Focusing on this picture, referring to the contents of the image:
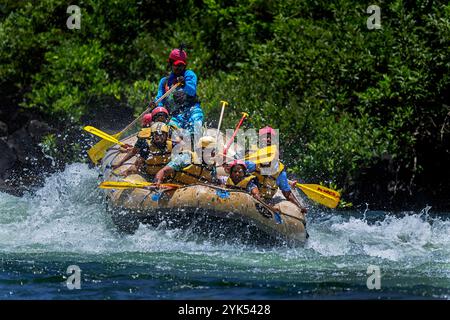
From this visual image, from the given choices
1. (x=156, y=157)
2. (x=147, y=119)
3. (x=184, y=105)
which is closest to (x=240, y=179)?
(x=156, y=157)

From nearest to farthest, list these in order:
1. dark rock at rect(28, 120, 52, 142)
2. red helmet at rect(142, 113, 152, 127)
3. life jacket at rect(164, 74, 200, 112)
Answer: red helmet at rect(142, 113, 152, 127) < life jacket at rect(164, 74, 200, 112) < dark rock at rect(28, 120, 52, 142)

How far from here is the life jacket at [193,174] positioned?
1349cm

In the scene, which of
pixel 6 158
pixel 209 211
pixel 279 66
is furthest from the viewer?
pixel 6 158

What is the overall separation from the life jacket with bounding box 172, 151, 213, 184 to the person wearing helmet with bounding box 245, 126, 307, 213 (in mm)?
583

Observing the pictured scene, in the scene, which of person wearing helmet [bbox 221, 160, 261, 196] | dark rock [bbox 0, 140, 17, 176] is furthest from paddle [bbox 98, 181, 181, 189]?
dark rock [bbox 0, 140, 17, 176]

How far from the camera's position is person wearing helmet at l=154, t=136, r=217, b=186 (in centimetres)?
1338

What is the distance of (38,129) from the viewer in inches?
793

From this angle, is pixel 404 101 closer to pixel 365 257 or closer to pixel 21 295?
pixel 365 257

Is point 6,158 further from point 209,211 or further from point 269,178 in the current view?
point 209,211

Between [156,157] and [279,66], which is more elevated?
[279,66]

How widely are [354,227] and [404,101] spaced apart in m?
2.71

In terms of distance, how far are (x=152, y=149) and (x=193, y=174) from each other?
2.10ft

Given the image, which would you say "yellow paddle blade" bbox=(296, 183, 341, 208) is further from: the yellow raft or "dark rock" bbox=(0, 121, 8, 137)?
"dark rock" bbox=(0, 121, 8, 137)
